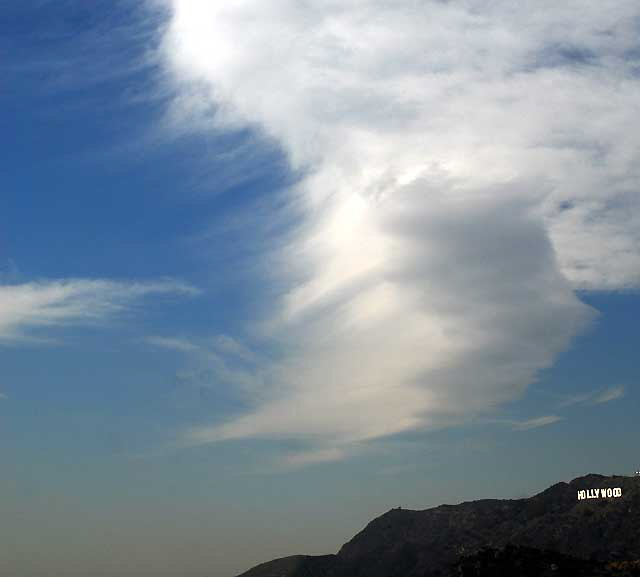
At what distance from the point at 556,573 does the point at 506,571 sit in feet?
47.3

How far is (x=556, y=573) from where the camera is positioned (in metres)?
187

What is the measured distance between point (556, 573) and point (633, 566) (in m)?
21.1

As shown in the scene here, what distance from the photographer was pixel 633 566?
19412 cm

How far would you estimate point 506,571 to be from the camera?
19812cm

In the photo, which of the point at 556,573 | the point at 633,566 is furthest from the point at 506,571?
the point at 633,566

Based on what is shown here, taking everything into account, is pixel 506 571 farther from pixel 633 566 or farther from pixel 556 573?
pixel 633 566

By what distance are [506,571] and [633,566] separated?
29.0 metres
